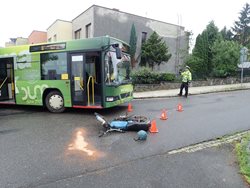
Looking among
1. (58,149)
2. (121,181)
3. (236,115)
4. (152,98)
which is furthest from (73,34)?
(121,181)

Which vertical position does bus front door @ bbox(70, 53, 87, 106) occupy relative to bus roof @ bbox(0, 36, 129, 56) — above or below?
below

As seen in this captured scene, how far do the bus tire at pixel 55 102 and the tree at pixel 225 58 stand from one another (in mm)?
18919

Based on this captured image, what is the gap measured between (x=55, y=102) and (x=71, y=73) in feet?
4.79

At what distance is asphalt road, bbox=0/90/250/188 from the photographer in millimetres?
4062

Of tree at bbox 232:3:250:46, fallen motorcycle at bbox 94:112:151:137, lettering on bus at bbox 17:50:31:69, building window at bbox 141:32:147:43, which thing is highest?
tree at bbox 232:3:250:46

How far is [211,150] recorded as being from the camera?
549cm

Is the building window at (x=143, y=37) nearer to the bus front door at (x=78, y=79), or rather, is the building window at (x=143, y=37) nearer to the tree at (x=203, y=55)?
the tree at (x=203, y=55)

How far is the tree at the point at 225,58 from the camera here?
23891 millimetres

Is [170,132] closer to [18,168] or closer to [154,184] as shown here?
[154,184]

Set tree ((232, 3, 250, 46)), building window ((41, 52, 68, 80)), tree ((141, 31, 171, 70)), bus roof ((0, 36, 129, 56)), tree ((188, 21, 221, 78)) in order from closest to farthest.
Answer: bus roof ((0, 36, 129, 56)), building window ((41, 52, 68, 80)), tree ((188, 21, 221, 78)), tree ((141, 31, 171, 70)), tree ((232, 3, 250, 46))

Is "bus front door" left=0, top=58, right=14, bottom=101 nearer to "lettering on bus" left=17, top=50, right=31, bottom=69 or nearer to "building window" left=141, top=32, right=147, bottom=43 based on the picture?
"lettering on bus" left=17, top=50, right=31, bottom=69

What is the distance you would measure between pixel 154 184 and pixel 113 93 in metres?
5.61

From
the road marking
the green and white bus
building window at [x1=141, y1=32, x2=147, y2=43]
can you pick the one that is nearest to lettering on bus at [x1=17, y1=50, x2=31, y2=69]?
the green and white bus

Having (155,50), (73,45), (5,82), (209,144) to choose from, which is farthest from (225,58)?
(209,144)
